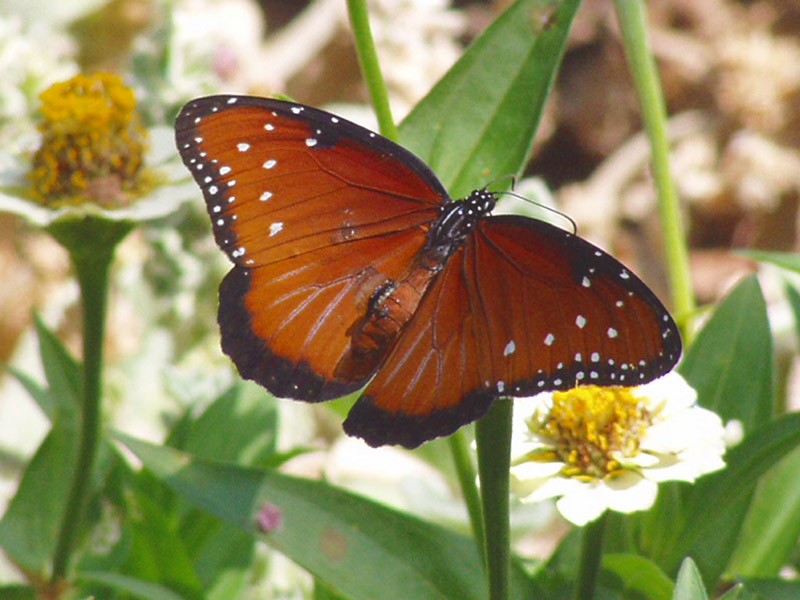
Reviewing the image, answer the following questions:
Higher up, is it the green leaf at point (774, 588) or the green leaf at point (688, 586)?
the green leaf at point (688, 586)

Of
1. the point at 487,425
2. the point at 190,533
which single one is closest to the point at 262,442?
the point at 190,533

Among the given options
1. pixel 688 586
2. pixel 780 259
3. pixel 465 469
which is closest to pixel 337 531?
pixel 465 469

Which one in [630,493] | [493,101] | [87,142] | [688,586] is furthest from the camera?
[87,142]

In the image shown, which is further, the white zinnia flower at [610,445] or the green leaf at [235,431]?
the green leaf at [235,431]

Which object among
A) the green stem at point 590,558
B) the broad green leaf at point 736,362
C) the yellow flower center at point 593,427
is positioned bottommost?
the green stem at point 590,558

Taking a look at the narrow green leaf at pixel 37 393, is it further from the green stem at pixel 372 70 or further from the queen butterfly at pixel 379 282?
the green stem at pixel 372 70

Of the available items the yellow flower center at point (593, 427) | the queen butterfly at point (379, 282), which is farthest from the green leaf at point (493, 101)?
the yellow flower center at point (593, 427)

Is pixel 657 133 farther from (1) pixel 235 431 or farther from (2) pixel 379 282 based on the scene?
(1) pixel 235 431

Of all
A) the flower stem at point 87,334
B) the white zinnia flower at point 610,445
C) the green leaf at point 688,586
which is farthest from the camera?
the flower stem at point 87,334
